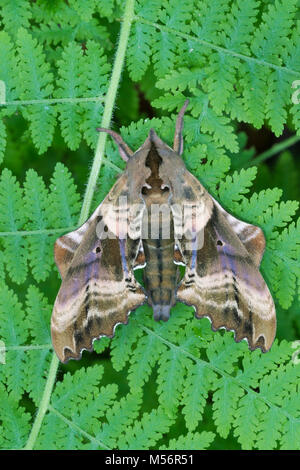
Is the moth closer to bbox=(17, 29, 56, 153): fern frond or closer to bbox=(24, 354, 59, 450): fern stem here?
bbox=(24, 354, 59, 450): fern stem

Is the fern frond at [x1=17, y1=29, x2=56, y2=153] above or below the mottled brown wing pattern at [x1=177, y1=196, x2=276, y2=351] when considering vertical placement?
above

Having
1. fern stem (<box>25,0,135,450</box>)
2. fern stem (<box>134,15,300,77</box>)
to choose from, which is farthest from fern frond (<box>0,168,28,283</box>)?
fern stem (<box>134,15,300,77</box>)

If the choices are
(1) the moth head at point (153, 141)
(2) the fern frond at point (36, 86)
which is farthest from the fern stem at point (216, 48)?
(2) the fern frond at point (36, 86)

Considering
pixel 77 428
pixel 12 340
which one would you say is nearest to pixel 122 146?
pixel 12 340

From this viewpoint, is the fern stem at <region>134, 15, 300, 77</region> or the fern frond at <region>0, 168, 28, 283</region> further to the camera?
the fern frond at <region>0, 168, 28, 283</region>

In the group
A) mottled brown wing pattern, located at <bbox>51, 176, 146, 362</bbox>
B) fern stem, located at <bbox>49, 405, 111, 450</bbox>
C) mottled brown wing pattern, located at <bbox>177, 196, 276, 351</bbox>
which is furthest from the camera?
fern stem, located at <bbox>49, 405, 111, 450</bbox>

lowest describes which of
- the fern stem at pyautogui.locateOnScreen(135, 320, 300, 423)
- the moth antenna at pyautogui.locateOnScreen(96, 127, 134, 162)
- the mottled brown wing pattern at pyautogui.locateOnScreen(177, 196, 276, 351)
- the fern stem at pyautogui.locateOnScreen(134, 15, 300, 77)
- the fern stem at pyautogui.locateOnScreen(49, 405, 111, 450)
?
Result: the fern stem at pyautogui.locateOnScreen(49, 405, 111, 450)

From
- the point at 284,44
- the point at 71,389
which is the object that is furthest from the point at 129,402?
the point at 284,44

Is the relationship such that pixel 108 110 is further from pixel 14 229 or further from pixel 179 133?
pixel 14 229
